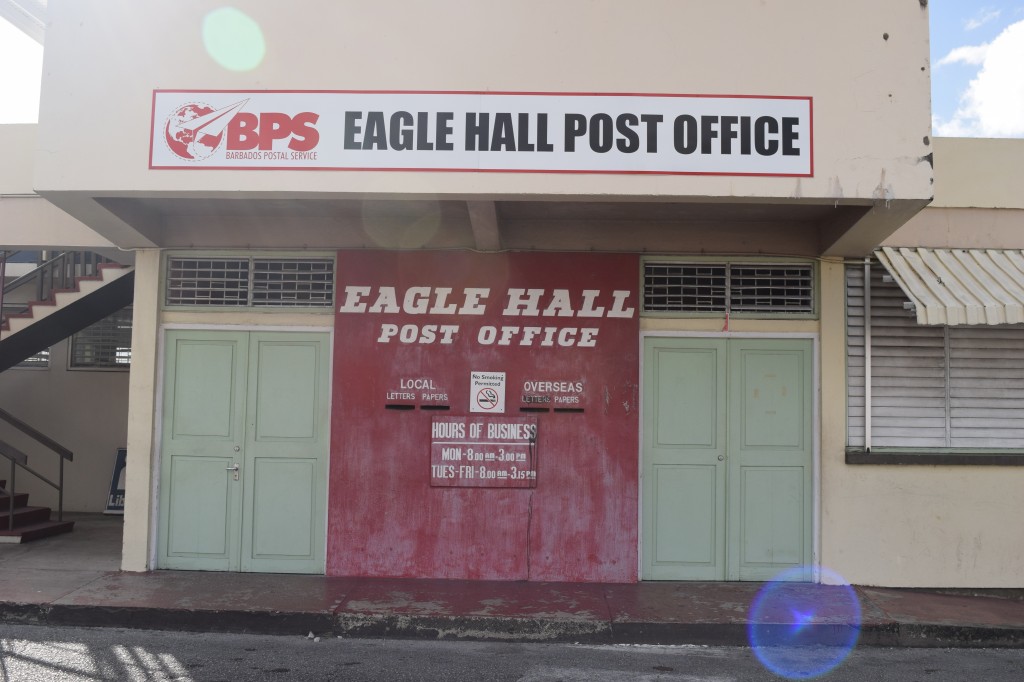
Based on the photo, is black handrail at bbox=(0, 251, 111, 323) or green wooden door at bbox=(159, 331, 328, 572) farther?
black handrail at bbox=(0, 251, 111, 323)

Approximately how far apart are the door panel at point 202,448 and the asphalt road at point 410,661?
1.23m

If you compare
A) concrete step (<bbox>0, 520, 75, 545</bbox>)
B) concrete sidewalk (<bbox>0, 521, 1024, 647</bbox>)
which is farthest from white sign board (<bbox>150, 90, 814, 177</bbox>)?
concrete step (<bbox>0, 520, 75, 545</bbox>)

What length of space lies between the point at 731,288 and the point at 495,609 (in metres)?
3.58

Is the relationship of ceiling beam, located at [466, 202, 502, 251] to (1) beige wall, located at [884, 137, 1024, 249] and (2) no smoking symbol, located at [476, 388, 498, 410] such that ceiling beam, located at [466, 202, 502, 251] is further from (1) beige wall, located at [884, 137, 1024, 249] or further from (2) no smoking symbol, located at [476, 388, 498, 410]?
(1) beige wall, located at [884, 137, 1024, 249]

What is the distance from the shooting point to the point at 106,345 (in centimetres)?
1073

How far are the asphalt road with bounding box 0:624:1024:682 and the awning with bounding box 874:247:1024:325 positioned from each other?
2.61 meters

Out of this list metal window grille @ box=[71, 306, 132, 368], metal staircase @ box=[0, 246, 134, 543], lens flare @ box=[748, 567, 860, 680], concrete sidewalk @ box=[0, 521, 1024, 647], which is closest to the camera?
lens flare @ box=[748, 567, 860, 680]

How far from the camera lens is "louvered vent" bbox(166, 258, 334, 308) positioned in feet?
24.3

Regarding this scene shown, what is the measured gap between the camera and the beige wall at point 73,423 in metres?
10.5

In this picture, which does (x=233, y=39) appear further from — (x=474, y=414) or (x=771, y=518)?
Result: (x=771, y=518)

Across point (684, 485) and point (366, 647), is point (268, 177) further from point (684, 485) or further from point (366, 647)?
point (684, 485)

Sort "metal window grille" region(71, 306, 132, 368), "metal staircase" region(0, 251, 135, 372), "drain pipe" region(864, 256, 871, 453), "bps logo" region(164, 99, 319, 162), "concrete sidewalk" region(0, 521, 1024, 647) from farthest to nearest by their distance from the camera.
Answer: "metal window grille" region(71, 306, 132, 368) → "metal staircase" region(0, 251, 135, 372) → "drain pipe" region(864, 256, 871, 453) → "bps logo" region(164, 99, 319, 162) → "concrete sidewalk" region(0, 521, 1024, 647)

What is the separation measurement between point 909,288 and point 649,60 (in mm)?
2908

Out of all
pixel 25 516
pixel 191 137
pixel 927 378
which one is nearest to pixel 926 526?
pixel 927 378
